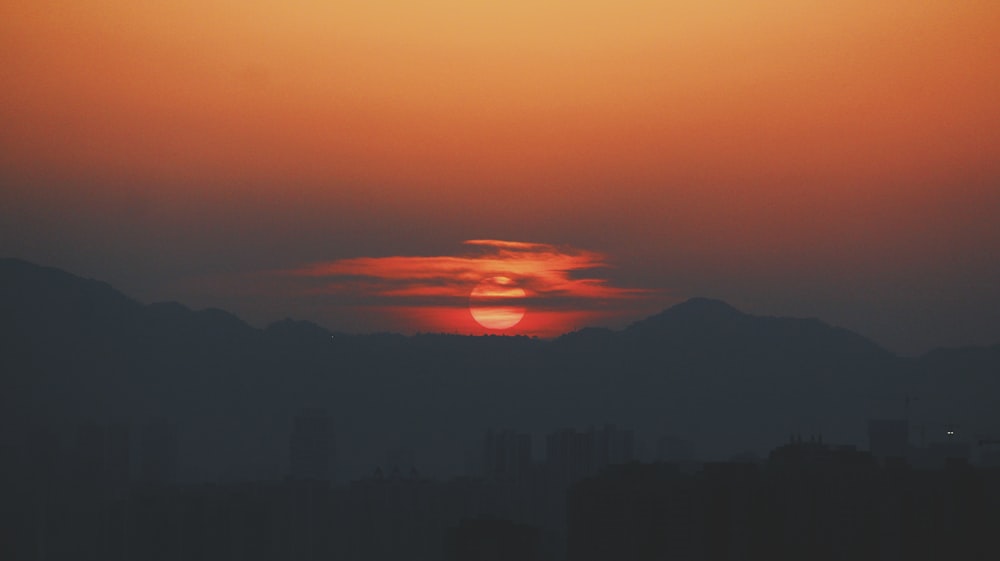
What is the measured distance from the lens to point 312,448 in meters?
155

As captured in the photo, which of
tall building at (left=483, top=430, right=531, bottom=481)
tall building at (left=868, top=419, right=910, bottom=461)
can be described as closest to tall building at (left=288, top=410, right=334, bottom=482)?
tall building at (left=483, top=430, right=531, bottom=481)

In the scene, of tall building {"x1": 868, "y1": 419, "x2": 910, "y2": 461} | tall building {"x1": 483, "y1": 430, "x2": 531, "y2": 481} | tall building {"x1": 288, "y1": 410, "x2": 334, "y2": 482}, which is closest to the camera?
tall building {"x1": 868, "y1": 419, "x2": 910, "y2": 461}

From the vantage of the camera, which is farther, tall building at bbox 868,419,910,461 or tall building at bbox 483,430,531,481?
tall building at bbox 483,430,531,481

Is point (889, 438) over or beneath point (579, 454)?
over

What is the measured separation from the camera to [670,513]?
6556 centimetres

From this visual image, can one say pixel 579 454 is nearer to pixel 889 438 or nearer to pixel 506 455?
pixel 506 455

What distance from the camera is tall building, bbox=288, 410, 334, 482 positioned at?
147625 mm

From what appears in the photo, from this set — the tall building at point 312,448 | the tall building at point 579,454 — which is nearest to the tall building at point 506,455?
the tall building at point 579,454

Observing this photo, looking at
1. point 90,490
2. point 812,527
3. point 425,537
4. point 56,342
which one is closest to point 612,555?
point 812,527

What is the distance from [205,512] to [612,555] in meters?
39.6

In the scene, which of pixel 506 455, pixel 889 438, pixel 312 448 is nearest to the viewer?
pixel 889 438

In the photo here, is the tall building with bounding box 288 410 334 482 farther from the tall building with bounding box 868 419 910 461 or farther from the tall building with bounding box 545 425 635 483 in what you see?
the tall building with bounding box 868 419 910 461

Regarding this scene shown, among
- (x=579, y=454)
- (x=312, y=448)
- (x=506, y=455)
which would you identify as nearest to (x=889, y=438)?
(x=579, y=454)

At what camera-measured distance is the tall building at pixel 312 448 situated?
147625 mm
